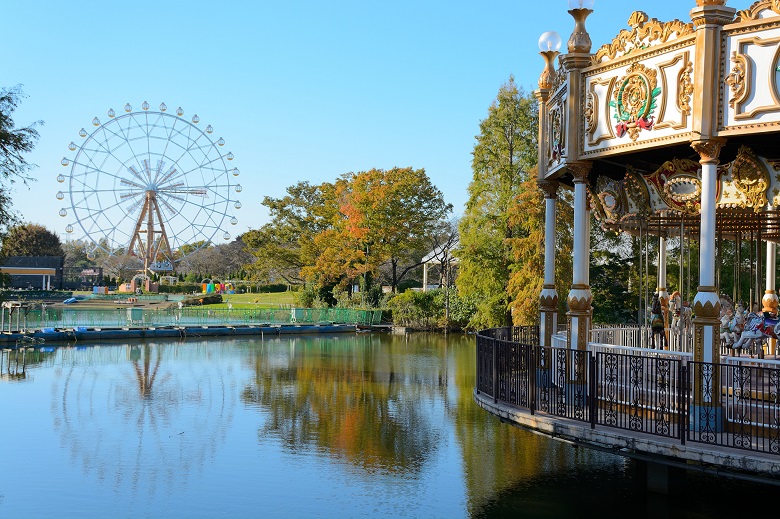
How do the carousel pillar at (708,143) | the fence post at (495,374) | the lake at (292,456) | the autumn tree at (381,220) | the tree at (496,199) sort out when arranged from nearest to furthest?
1. the carousel pillar at (708,143)
2. the lake at (292,456)
3. the fence post at (495,374)
4. the tree at (496,199)
5. the autumn tree at (381,220)

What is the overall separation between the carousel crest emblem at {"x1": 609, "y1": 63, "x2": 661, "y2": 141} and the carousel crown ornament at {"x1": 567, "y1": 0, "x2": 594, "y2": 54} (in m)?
1.01

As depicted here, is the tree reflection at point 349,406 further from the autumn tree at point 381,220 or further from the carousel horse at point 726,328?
the autumn tree at point 381,220

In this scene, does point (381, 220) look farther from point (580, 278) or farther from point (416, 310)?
point (580, 278)

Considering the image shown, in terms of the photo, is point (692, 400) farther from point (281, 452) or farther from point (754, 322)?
point (281, 452)

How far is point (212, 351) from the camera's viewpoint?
3475 cm

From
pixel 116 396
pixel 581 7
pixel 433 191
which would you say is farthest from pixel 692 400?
pixel 433 191

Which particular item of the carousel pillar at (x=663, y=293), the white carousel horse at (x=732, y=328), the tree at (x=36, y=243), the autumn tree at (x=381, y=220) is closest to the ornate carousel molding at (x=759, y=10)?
the white carousel horse at (x=732, y=328)

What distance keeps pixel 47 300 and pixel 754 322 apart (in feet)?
195

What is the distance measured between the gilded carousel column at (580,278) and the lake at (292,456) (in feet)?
7.64

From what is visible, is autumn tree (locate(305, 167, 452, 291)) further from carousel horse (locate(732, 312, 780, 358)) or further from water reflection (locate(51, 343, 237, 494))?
carousel horse (locate(732, 312, 780, 358))

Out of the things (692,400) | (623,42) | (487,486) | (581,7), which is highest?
(581,7)

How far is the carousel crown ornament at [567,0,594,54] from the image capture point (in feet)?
40.1

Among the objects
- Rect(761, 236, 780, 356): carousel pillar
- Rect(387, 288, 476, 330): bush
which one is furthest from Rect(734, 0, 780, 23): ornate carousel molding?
Rect(387, 288, 476, 330): bush

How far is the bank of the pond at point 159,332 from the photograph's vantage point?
36.3 meters
